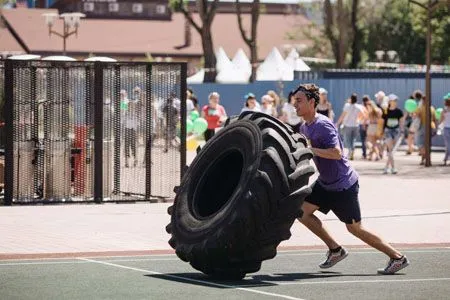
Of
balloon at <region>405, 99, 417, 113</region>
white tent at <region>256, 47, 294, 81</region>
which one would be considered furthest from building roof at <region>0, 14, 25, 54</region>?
balloon at <region>405, 99, 417, 113</region>

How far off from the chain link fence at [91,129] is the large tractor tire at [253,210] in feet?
27.7

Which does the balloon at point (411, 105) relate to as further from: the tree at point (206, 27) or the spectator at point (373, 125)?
the tree at point (206, 27)

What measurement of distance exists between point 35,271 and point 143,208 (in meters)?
7.69

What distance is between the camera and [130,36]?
11131 cm

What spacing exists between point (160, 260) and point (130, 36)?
97742 mm

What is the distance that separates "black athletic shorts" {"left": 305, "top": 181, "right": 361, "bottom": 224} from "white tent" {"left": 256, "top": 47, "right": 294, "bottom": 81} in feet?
135

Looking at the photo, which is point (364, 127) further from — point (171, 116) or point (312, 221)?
point (312, 221)

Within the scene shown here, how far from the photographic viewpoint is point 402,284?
40.3ft

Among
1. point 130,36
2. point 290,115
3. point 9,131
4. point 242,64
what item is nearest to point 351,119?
point 290,115

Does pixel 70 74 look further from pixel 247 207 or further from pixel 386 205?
pixel 247 207

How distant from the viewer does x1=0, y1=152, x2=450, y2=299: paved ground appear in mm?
11711

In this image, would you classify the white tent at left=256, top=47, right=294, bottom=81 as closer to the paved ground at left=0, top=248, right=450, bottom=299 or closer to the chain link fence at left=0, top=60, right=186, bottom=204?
the chain link fence at left=0, top=60, right=186, bottom=204

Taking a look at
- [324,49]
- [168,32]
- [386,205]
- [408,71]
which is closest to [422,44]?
[324,49]

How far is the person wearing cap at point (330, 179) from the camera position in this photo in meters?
12.9
